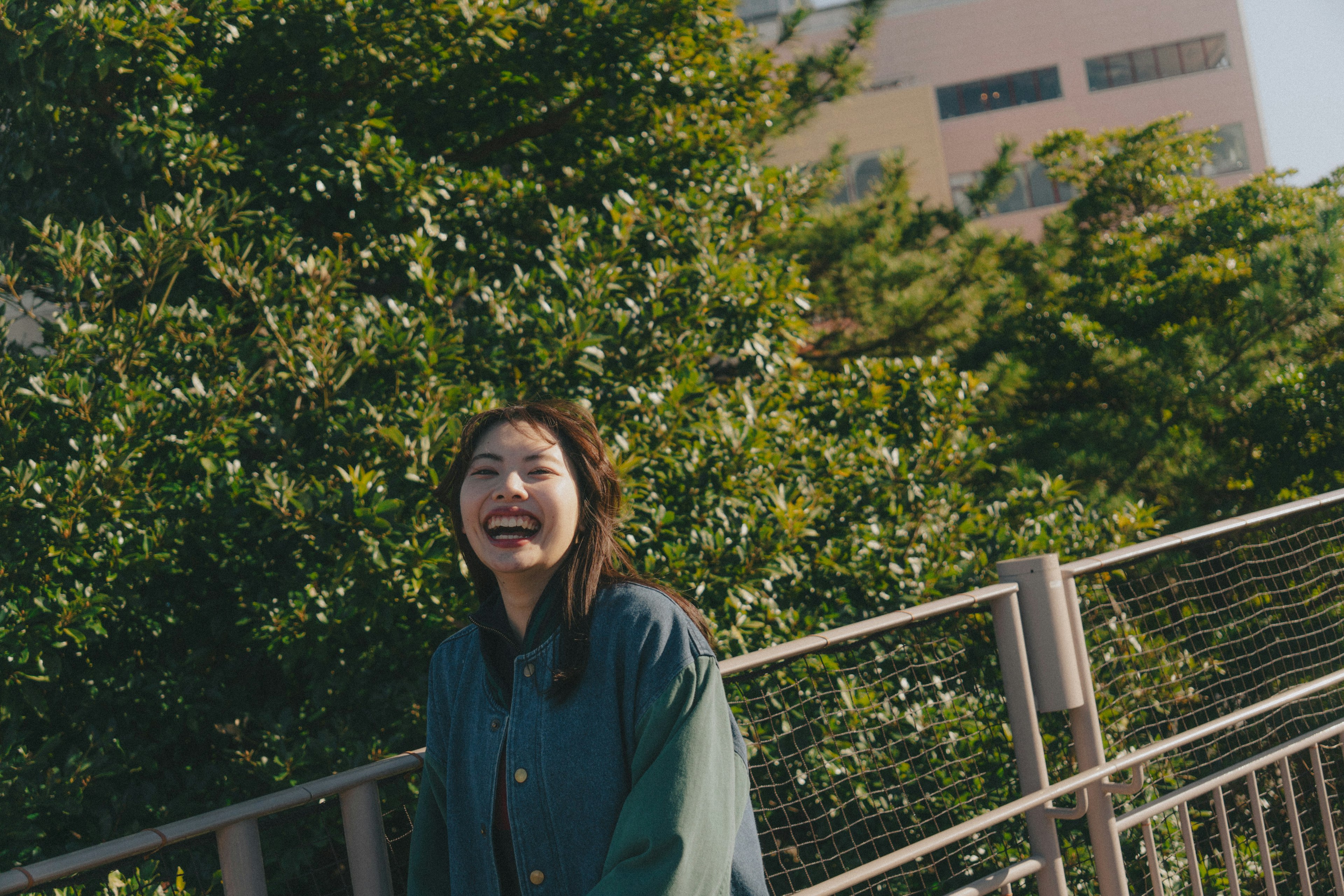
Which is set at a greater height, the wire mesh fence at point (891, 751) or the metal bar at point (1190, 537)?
the metal bar at point (1190, 537)

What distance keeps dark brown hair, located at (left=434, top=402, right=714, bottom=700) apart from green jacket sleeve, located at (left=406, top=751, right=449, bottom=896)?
0.31 m

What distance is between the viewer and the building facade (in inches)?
1011

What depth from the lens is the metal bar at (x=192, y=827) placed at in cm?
→ 149

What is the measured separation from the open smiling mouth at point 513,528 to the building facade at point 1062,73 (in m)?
25.0

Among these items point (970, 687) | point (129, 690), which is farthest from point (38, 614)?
point (970, 687)

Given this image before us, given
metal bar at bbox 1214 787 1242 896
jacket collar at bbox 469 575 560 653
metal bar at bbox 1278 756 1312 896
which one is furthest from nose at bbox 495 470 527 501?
metal bar at bbox 1278 756 1312 896

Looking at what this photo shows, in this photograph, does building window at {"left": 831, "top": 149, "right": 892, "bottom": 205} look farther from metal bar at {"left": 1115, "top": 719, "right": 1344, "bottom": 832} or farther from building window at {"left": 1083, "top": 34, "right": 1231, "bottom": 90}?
metal bar at {"left": 1115, "top": 719, "right": 1344, "bottom": 832}

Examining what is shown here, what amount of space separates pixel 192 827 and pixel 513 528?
68 cm

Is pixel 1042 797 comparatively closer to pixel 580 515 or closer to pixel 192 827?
pixel 580 515

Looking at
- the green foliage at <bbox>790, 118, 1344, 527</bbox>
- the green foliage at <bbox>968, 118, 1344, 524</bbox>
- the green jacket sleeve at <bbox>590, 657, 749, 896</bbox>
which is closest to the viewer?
the green jacket sleeve at <bbox>590, 657, 749, 896</bbox>

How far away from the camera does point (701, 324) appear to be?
4227 mm

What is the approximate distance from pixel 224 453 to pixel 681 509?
60.6 inches

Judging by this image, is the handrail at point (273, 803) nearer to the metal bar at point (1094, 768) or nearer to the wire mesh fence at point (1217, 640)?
the metal bar at point (1094, 768)


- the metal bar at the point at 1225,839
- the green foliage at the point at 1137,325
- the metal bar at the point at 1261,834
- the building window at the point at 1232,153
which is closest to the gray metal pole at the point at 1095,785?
the metal bar at the point at 1225,839
